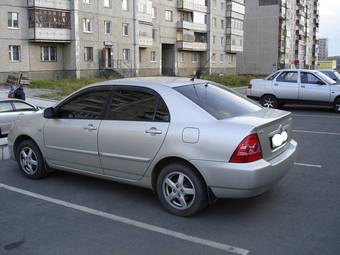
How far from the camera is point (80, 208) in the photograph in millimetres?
5168

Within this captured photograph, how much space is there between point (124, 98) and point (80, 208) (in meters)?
1.42

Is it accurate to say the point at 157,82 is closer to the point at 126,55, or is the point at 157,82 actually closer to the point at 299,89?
the point at 299,89

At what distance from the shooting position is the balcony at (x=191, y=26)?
56.1 m

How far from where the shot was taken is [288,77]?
16359mm

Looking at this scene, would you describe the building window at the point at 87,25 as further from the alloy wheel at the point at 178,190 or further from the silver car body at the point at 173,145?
the alloy wheel at the point at 178,190

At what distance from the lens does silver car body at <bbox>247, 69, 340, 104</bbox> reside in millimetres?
15836

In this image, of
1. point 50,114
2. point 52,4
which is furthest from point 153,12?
point 50,114

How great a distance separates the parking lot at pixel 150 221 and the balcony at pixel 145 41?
42897mm

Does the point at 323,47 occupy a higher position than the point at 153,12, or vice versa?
the point at 323,47

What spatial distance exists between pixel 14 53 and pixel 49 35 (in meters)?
3.37

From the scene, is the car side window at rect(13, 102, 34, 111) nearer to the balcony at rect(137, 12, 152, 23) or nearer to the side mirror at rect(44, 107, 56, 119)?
the side mirror at rect(44, 107, 56, 119)

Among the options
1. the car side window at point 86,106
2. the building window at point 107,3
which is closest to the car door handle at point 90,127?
the car side window at point 86,106

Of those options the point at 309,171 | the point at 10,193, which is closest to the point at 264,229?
the point at 309,171

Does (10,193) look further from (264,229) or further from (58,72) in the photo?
(58,72)
